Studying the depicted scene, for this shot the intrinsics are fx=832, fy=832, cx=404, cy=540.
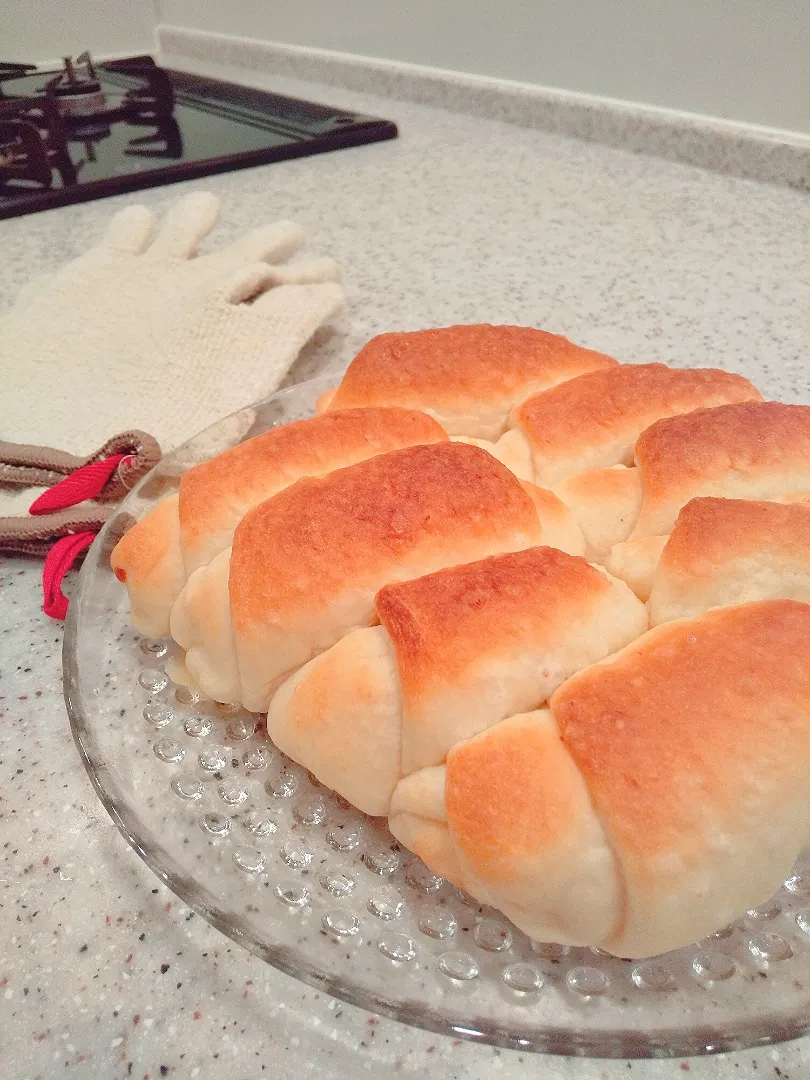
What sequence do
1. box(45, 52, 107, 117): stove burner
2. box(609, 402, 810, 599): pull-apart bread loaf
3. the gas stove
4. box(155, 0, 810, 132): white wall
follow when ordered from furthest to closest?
box(45, 52, 107, 117): stove burner → the gas stove → box(155, 0, 810, 132): white wall → box(609, 402, 810, 599): pull-apart bread loaf

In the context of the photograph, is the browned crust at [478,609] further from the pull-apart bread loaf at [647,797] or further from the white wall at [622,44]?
the white wall at [622,44]

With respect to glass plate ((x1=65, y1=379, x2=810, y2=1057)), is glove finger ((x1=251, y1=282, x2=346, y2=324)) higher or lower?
higher

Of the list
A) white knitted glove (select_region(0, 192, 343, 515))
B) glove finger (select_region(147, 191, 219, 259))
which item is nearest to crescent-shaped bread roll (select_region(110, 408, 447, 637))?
white knitted glove (select_region(0, 192, 343, 515))

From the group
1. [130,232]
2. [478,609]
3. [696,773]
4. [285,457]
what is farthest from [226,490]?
[130,232]

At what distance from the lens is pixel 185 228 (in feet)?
3.10

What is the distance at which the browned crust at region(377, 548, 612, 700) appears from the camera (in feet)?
1.12

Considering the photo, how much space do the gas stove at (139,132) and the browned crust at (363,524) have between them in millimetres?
1016

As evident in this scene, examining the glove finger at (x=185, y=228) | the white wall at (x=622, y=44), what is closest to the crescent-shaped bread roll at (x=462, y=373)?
the glove finger at (x=185, y=228)

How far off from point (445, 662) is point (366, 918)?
12 cm

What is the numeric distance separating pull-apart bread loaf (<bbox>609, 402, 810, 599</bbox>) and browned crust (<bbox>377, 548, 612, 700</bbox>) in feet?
0.18

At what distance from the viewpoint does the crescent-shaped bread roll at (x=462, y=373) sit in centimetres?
51

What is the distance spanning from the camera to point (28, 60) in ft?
7.20

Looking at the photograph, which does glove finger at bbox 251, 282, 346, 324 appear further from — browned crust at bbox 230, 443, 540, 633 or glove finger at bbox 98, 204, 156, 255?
browned crust at bbox 230, 443, 540, 633

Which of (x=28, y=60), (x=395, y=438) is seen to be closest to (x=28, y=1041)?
(x=395, y=438)
